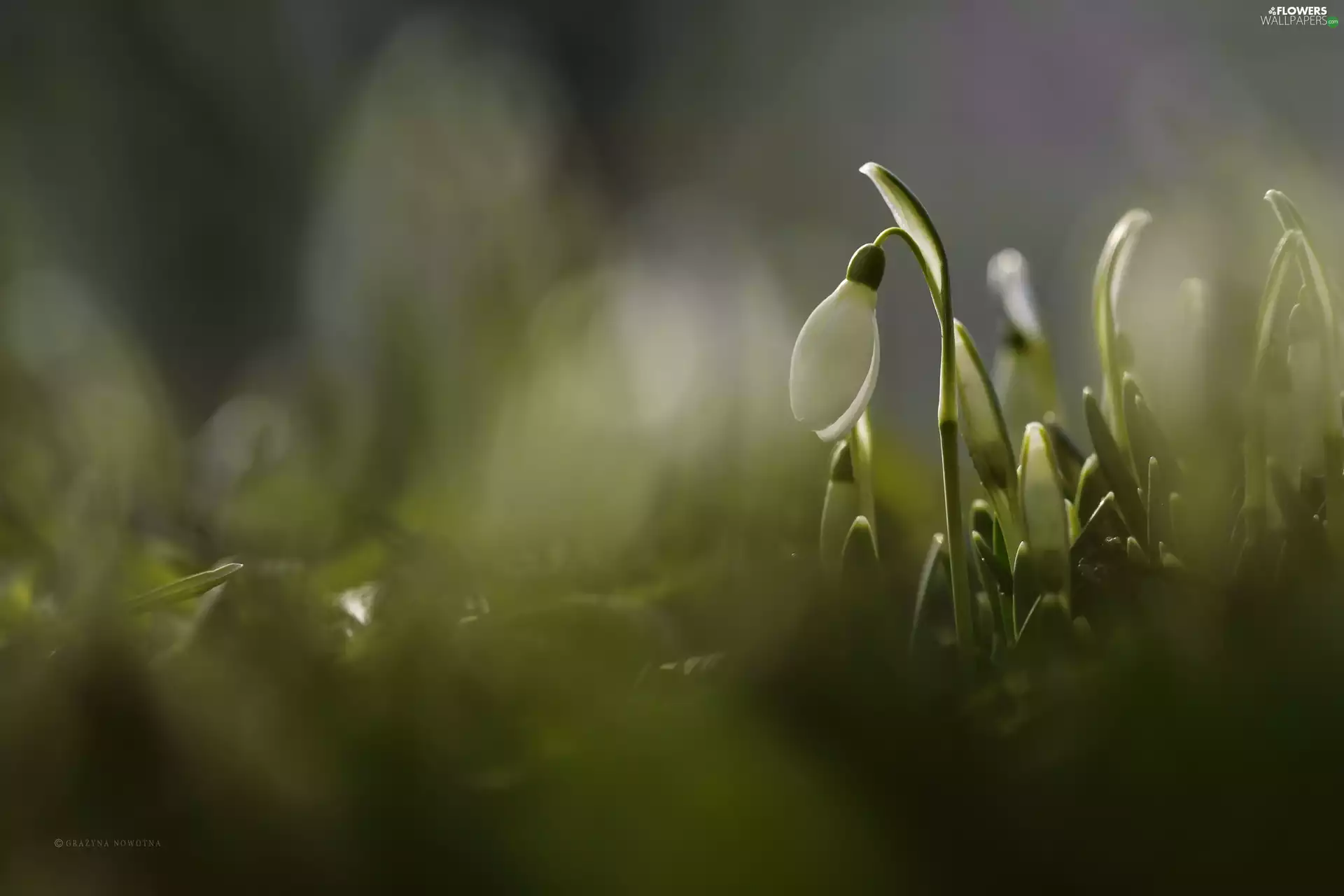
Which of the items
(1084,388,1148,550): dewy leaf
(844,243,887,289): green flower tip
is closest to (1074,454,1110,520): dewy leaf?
(1084,388,1148,550): dewy leaf

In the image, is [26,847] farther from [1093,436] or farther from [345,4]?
[345,4]

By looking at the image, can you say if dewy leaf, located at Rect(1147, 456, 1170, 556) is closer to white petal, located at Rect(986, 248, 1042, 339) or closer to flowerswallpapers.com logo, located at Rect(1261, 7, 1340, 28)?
white petal, located at Rect(986, 248, 1042, 339)

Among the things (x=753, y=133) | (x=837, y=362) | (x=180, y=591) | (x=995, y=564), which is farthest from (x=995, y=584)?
(x=753, y=133)

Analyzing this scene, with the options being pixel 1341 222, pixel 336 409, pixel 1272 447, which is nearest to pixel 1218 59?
pixel 1341 222

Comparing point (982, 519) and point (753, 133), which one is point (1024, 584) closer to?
point (982, 519)

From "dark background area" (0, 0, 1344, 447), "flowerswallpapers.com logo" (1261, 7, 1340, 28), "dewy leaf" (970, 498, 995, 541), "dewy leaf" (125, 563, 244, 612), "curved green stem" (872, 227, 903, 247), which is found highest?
"dark background area" (0, 0, 1344, 447)

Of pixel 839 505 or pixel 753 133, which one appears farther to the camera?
pixel 753 133

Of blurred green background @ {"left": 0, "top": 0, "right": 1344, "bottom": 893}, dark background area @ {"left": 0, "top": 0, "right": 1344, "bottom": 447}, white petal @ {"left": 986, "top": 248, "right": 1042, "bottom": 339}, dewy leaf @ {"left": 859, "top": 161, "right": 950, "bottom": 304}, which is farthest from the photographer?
dark background area @ {"left": 0, "top": 0, "right": 1344, "bottom": 447}
